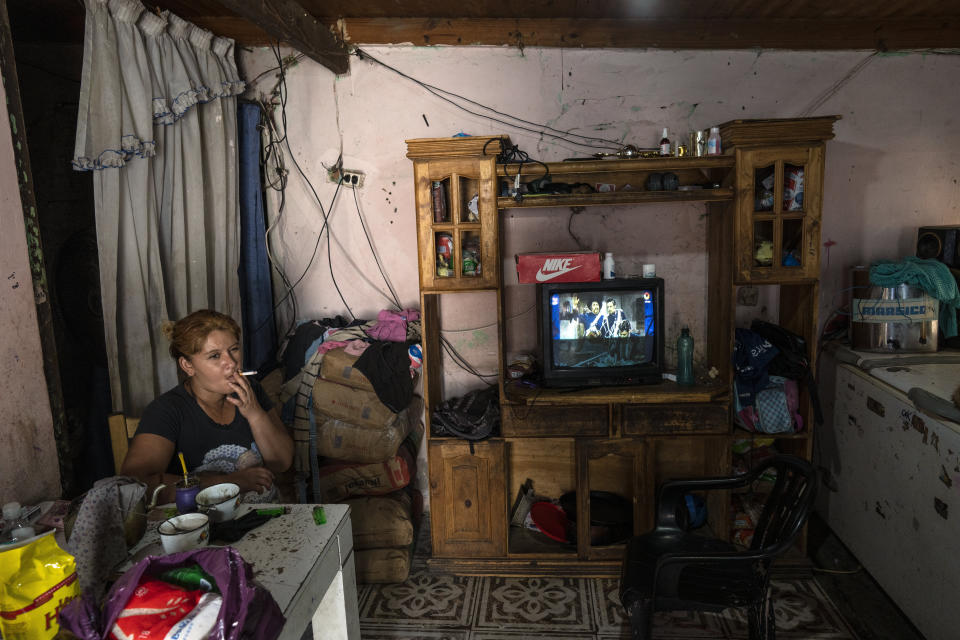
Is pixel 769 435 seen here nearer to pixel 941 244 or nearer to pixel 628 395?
pixel 628 395

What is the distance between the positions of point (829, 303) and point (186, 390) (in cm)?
316

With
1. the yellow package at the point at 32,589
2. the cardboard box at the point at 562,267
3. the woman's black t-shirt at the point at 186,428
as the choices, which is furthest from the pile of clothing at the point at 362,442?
the yellow package at the point at 32,589

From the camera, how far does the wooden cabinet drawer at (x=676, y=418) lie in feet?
8.98

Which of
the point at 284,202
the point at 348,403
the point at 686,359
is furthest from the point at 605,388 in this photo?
the point at 284,202

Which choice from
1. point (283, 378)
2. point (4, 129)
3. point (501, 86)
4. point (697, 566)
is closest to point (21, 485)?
point (4, 129)

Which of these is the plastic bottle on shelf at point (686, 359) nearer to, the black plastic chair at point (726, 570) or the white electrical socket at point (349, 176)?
the black plastic chair at point (726, 570)

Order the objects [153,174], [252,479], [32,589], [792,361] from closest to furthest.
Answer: [32,589] < [252,479] < [153,174] < [792,361]

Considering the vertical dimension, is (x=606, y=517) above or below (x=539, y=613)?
above

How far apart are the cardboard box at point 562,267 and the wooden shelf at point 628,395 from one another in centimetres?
52

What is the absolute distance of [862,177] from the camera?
3.12 metres

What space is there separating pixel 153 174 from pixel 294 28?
86 centimetres

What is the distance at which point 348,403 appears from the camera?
287cm

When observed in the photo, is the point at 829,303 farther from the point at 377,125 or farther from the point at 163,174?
the point at 163,174

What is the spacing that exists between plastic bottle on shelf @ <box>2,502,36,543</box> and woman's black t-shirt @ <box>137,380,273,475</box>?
0.57 meters
